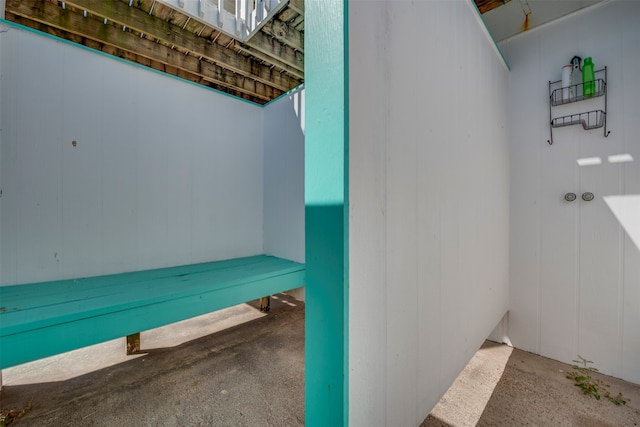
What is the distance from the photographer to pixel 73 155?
1.91 metres

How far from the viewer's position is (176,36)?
2.25 meters

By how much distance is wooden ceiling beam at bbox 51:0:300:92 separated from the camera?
74.0 inches

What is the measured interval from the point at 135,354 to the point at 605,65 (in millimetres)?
4397

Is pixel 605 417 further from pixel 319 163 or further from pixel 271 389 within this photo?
pixel 319 163

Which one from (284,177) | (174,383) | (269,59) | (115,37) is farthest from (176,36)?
(174,383)

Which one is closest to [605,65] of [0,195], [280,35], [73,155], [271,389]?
[280,35]

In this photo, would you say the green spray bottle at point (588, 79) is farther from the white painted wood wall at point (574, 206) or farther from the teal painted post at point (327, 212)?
Result: the teal painted post at point (327, 212)

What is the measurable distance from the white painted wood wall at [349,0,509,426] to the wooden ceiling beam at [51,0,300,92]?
213cm

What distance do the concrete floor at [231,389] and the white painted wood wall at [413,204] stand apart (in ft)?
1.34

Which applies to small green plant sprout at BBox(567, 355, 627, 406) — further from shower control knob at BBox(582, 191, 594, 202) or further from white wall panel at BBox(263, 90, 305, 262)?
white wall panel at BBox(263, 90, 305, 262)

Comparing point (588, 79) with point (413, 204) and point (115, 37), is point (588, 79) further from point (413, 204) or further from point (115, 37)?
point (115, 37)

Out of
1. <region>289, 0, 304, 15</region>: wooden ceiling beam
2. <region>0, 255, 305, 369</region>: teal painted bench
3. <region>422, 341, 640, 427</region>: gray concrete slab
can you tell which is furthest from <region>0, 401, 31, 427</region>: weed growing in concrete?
<region>289, 0, 304, 15</region>: wooden ceiling beam

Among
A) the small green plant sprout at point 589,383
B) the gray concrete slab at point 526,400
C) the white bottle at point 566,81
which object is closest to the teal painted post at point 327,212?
the gray concrete slab at point 526,400

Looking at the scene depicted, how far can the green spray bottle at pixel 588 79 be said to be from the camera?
74.5 inches
